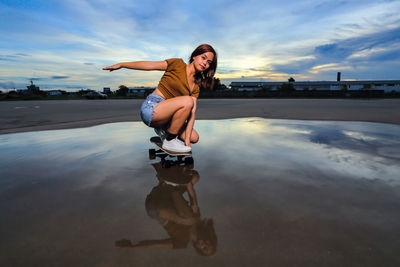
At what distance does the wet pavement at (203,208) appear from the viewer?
133cm

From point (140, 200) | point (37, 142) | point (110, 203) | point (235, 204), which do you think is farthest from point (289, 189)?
point (37, 142)

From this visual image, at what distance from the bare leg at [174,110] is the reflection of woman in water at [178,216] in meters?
0.70

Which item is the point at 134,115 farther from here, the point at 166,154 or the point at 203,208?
the point at 203,208

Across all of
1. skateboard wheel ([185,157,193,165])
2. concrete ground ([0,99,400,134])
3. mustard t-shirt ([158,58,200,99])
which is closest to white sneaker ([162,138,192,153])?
skateboard wheel ([185,157,193,165])

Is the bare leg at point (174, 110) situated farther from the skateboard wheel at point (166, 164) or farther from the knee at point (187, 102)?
the skateboard wheel at point (166, 164)

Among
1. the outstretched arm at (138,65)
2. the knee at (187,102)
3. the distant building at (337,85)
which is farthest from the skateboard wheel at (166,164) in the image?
the distant building at (337,85)

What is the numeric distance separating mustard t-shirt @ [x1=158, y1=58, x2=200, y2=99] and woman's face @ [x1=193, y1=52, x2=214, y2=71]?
0.18 m

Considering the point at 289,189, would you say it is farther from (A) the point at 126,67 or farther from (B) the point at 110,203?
(A) the point at 126,67

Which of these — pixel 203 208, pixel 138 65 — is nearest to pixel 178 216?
pixel 203 208

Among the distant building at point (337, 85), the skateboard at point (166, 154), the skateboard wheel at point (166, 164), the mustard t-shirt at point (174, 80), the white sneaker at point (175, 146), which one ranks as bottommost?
the skateboard wheel at point (166, 164)

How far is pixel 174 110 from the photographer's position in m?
2.82

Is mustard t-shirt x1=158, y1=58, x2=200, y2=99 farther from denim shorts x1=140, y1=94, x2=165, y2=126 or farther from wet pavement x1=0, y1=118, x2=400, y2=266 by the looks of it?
wet pavement x1=0, y1=118, x2=400, y2=266

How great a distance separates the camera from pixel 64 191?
2.19 meters

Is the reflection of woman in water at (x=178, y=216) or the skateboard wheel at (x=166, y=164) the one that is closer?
the reflection of woman in water at (x=178, y=216)
